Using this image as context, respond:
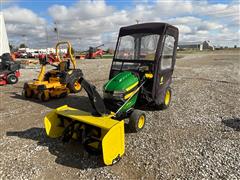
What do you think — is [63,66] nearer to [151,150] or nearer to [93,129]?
[93,129]

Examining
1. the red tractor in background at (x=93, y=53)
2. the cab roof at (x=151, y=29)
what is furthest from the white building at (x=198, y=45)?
the cab roof at (x=151, y=29)

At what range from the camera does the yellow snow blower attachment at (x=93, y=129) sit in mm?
3566

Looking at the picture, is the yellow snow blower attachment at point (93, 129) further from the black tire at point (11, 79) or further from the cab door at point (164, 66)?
the black tire at point (11, 79)

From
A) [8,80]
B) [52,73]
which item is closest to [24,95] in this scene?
[52,73]

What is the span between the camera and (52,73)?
8.75 metres

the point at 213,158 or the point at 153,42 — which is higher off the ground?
the point at 153,42

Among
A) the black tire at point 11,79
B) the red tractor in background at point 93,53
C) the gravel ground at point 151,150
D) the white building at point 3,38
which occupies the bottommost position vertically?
the gravel ground at point 151,150

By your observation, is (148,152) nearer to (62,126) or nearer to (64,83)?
(62,126)

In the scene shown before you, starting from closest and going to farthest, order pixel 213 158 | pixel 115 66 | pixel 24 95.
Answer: pixel 213 158 < pixel 115 66 < pixel 24 95

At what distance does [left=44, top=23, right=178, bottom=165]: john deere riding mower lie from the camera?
3816mm

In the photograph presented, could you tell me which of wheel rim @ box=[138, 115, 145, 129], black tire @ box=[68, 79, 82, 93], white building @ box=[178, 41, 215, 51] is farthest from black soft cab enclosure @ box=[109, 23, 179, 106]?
white building @ box=[178, 41, 215, 51]

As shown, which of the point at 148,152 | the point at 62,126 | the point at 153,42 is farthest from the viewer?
the point at 153,42

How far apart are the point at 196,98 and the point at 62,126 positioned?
16.5ft

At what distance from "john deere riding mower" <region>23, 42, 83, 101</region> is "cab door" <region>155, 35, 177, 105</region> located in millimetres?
3941
